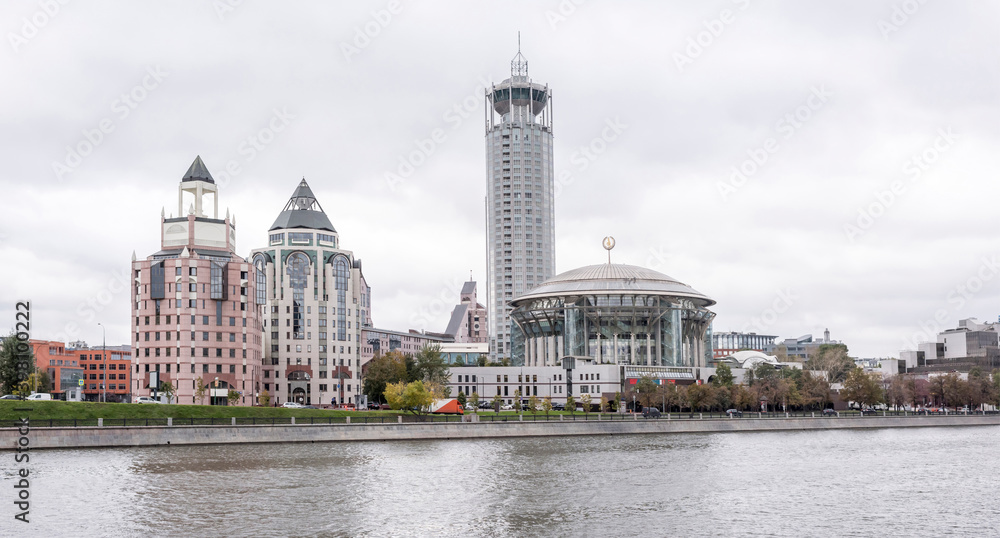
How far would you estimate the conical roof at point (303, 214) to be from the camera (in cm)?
16712

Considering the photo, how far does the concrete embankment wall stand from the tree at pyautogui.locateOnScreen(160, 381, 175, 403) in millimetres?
43075

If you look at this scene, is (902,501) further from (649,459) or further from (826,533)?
(649,459)

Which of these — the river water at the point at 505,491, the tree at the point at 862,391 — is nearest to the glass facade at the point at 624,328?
the tree at the point at 862,391

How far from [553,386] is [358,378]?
33705 millimetres

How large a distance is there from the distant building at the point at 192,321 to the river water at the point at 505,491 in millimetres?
51580

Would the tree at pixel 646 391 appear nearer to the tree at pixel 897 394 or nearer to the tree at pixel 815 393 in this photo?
the tree at pixel 815 393

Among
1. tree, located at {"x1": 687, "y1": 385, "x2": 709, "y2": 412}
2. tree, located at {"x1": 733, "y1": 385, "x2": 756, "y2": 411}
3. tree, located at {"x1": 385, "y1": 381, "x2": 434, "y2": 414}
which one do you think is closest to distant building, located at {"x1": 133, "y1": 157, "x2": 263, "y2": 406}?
tree, located at {"x1": 385, "y1": 381, "x2": 434, "y2": 414}

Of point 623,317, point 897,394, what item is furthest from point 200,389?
point 897,394

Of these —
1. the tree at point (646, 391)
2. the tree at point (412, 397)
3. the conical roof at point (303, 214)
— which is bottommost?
the tree at point (646, 391)

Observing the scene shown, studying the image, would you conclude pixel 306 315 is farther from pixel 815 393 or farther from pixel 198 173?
pixel 815 393

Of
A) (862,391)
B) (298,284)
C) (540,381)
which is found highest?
(298,284)

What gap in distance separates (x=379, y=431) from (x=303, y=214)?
8149cm

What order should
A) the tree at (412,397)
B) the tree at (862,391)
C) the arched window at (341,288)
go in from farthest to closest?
1. the arched window at (341,288)
2. the tree at (862,391)
3. the tree at (412,397)

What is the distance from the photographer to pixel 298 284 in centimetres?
16625
